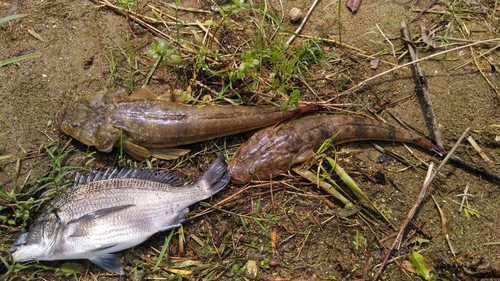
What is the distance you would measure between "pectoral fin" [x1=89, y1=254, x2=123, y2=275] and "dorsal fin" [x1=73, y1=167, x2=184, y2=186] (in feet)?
2.70

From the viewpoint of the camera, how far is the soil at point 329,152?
14.9 ft

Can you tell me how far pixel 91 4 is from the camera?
5.45m

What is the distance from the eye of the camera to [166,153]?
4.82 metres

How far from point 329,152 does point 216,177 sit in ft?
4.58

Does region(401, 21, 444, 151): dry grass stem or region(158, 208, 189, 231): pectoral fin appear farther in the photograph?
region(401, 21, 444, 151): dry grass stem

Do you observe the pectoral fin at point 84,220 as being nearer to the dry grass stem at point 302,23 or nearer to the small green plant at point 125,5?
the small green plant at point 125,5

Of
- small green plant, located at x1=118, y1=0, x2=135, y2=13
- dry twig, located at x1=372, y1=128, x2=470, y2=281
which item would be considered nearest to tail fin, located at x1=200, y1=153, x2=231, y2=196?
dry twig, located at x1=372, y1=128, x2=470, y2=281

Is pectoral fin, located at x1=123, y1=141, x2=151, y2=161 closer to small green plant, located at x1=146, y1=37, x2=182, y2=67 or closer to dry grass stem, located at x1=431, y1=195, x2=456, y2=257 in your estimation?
small green plant, located at x1=146, y1=37, x2=182, y2=67

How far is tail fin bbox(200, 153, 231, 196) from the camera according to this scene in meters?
4.62

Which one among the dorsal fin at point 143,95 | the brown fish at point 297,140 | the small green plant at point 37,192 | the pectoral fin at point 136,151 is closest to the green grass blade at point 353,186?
the brown fish at point 297,140

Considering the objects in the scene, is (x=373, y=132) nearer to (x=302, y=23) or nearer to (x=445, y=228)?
(x=445, y=228)

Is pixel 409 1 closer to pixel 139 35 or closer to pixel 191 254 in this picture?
pixel 139 35

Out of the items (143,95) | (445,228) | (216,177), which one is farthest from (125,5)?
(445,228)

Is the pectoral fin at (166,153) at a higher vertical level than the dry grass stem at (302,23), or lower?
lower
